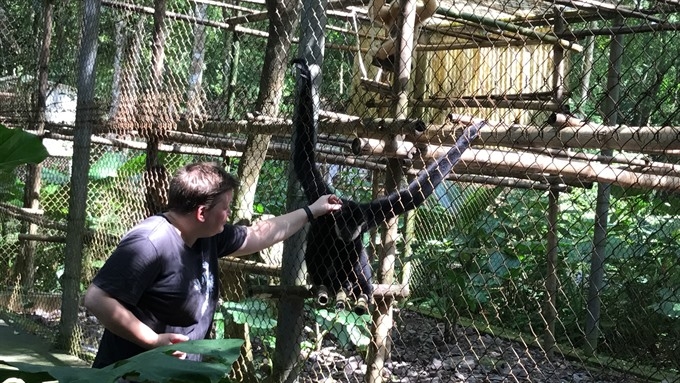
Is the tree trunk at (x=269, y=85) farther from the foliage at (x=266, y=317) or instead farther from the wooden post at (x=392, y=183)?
the wooden post at (x=392, y=183)

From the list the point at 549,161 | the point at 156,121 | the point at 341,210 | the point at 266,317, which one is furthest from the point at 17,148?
the point at 156,121

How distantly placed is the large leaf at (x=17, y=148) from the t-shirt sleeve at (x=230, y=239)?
5.52 feet

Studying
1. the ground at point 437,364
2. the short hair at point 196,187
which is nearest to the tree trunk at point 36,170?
the ground at point 437,364

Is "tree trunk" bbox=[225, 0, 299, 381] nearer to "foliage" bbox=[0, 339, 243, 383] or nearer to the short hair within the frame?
the short hair

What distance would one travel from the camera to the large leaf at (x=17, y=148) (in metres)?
1.81

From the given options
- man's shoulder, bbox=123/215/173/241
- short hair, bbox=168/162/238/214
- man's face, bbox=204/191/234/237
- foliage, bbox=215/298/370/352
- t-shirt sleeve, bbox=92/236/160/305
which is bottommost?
foliage, bbox=215/298/370/352

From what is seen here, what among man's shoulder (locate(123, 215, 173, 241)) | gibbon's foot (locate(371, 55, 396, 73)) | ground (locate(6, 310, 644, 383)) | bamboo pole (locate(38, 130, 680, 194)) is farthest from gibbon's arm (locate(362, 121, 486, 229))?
ground (locate(6, 310, 644, 383))

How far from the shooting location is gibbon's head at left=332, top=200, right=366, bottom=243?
14.5 feet

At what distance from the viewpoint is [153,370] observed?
1.35 m

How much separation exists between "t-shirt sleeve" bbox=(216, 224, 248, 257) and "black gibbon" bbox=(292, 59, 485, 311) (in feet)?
2.03

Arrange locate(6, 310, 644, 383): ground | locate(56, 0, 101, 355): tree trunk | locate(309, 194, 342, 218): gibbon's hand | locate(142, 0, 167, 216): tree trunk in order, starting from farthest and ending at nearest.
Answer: locate(6, 310, 644, 383): ground
locate(56, 0, 101, 355): tree trunk
locate(142, 0, 167, 216): tree trunk
locate(309, 194, 342, 218): gibbon's hand

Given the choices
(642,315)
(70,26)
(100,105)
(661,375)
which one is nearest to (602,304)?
(642,315)

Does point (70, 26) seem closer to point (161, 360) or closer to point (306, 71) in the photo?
point (306, 71)

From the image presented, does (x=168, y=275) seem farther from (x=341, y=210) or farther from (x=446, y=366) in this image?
(x=446, y=366)
